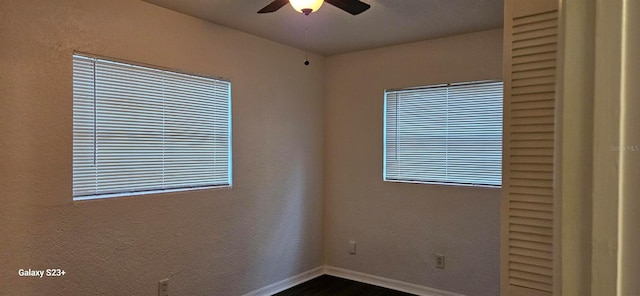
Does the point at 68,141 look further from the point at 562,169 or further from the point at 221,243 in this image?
the point at 562,169

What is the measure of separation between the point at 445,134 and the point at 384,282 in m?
1.53

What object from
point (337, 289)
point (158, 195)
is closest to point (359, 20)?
point (158, 195)

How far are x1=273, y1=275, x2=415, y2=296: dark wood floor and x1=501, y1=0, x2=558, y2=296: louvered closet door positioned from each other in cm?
282

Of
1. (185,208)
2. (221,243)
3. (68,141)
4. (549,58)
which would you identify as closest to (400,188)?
(221,243)

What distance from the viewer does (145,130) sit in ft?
9.45

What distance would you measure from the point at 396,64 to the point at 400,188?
1.17m

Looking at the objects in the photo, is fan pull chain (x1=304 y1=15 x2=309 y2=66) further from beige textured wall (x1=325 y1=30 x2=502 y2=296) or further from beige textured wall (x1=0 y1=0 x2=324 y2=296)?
beige textured wall (x1=325 y1=30 x2=502 y2=296)

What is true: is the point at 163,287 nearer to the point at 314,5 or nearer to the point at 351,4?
the point at 314,5

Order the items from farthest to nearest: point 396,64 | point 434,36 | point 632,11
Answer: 1. point 396,64
2. point 434,36
3. point 632,11

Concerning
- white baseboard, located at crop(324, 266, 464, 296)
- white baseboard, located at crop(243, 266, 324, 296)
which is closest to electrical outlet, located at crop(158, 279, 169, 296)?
white baseboard, located at crop(243, 266, 324, 296)

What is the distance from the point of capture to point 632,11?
1.20 feet

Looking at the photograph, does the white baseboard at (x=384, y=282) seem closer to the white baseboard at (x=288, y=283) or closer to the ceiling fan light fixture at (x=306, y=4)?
the white baseboard at (x=288, y=283)

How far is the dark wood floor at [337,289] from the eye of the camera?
3.78 metres

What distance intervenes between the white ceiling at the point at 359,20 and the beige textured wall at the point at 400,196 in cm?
22
